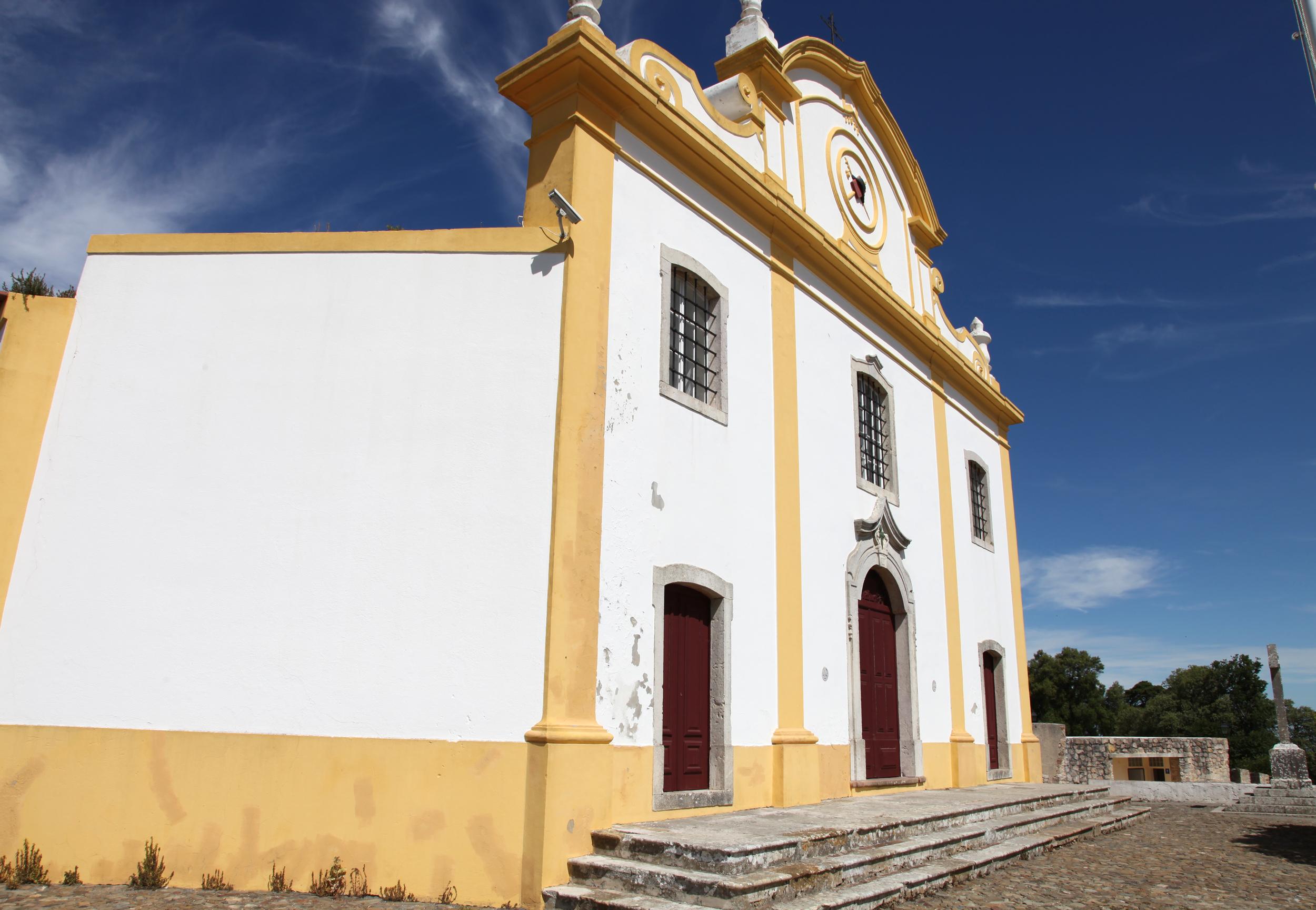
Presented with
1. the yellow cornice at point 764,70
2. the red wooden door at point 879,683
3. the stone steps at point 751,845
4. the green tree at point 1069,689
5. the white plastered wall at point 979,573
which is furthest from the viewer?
the green tree at point 1069,689

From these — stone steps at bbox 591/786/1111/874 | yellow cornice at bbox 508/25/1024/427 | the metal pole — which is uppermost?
yellow cornice at bbox 508/25/1024/427

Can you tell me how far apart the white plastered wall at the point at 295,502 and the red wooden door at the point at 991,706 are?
967 centimetres

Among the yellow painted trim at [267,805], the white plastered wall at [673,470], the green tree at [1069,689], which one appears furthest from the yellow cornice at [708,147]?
the green tree at [1069,689]

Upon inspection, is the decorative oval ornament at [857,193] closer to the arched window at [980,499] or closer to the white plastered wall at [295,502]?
the arched window at [980,499]

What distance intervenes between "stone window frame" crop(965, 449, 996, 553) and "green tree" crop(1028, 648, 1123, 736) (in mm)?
40260

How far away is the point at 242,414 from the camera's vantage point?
21.8ft

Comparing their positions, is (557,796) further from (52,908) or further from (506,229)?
(506,229)

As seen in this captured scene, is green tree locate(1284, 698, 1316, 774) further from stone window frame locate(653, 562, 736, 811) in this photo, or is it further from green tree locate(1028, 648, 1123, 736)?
stone window frame locate(653, 562, 736, 811)

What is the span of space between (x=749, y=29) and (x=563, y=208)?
5.21 metres

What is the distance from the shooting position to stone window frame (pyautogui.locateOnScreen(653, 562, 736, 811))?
673cm

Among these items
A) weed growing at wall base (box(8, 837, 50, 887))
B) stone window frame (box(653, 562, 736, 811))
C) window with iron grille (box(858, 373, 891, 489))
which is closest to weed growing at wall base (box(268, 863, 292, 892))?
weed growing at wall base (box(8, 837, 50, 887))

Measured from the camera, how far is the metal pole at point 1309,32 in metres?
5.71

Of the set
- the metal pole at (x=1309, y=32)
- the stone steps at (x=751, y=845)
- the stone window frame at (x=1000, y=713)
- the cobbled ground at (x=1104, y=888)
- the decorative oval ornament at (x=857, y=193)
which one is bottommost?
the cobbled ground at (x=1104, y=888)

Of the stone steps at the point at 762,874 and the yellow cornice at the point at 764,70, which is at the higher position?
the yellow cornice at the point at 764,70
